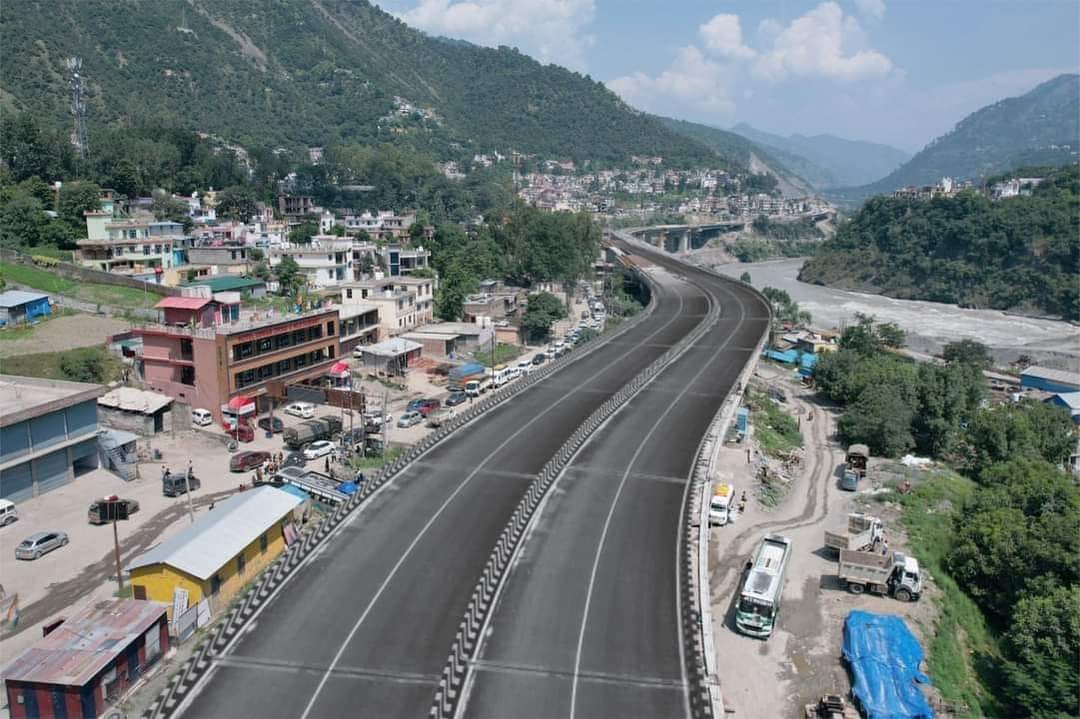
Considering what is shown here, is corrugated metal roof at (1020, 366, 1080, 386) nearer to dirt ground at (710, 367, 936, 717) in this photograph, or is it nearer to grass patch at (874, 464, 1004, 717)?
grass patch at (874, 464, 1004, 717)

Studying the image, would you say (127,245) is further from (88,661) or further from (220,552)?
(88,661)

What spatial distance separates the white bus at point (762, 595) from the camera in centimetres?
1798

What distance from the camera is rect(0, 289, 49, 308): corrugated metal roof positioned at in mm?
36906

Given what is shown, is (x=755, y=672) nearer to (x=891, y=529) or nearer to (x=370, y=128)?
(x=891, y=529)

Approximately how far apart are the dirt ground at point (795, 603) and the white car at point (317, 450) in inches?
547

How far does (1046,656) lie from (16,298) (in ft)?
142

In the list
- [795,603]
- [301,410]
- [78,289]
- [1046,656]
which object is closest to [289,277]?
[78,289]

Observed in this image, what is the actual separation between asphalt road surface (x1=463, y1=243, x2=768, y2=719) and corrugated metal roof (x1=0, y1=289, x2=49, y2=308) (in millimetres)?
29472

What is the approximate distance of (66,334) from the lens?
36469 millimetres

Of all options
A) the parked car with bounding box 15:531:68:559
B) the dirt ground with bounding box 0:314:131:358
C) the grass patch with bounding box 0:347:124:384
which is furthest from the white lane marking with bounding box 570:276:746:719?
the dirt ground with bounding box 0:314:131:358

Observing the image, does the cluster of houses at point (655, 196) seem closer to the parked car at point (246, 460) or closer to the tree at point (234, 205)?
the tree at point (234, 205)

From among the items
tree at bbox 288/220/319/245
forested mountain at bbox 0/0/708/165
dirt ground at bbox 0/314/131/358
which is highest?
forested mountain at bbox 0/0/708/165

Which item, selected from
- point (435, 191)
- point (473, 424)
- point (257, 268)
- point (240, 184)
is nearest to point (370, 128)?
point (435, 191)

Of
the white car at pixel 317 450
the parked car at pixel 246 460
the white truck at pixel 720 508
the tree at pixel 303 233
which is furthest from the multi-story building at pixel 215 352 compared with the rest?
the tree at pixel 303 233
